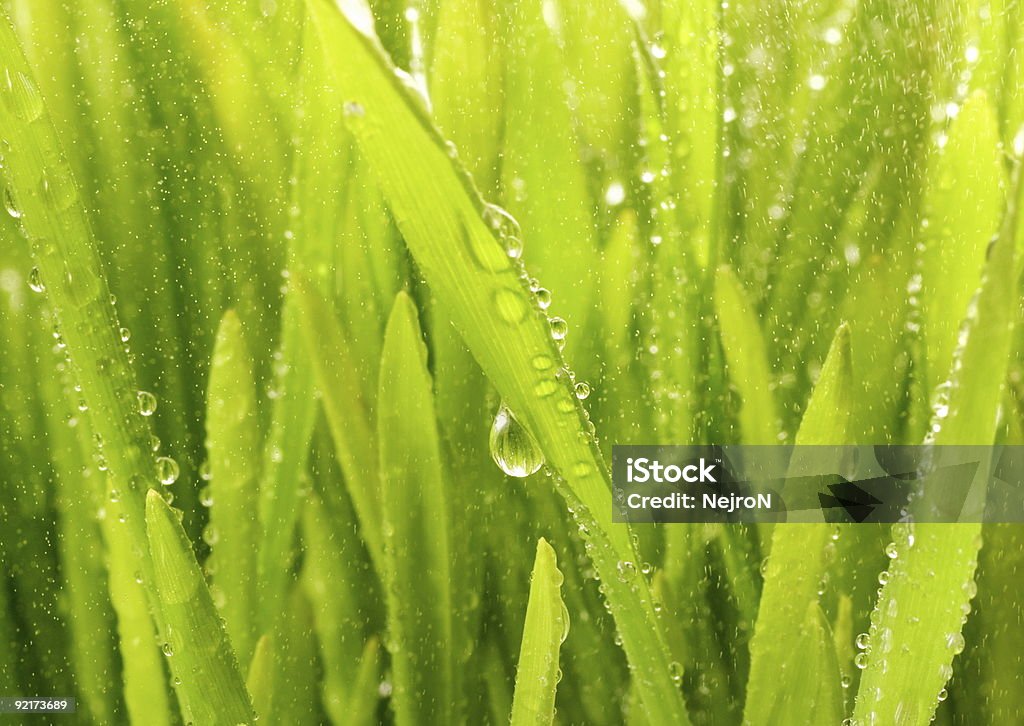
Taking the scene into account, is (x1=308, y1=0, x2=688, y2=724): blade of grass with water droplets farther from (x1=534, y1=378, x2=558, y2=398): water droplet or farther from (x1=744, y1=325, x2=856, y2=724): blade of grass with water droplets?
(x1=744, y1=325, x2=856, y2=724): blade of grass with water droplets

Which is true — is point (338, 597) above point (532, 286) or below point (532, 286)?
below

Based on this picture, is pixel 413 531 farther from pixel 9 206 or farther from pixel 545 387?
pixel 9 206

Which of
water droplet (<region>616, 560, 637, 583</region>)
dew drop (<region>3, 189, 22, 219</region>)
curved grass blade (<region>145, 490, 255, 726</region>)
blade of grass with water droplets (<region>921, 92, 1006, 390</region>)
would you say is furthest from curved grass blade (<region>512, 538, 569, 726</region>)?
dew drop (<region>3, 189, 22, 219</region>)

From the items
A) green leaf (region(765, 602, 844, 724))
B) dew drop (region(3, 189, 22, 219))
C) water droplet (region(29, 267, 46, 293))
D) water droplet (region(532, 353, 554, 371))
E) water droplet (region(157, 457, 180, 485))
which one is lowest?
green leaf (region(765, 602, 844, 724))

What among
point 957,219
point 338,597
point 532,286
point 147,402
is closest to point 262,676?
point 338,597

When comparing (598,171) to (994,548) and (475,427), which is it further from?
(994,548)

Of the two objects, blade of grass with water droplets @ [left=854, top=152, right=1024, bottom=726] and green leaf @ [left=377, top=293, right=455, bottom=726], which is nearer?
blade of grass with water droplets @ [left=854, top=152, right=1024, bottom=726]

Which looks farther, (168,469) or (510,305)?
(168,469)

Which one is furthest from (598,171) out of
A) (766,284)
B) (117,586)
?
(117,586)
